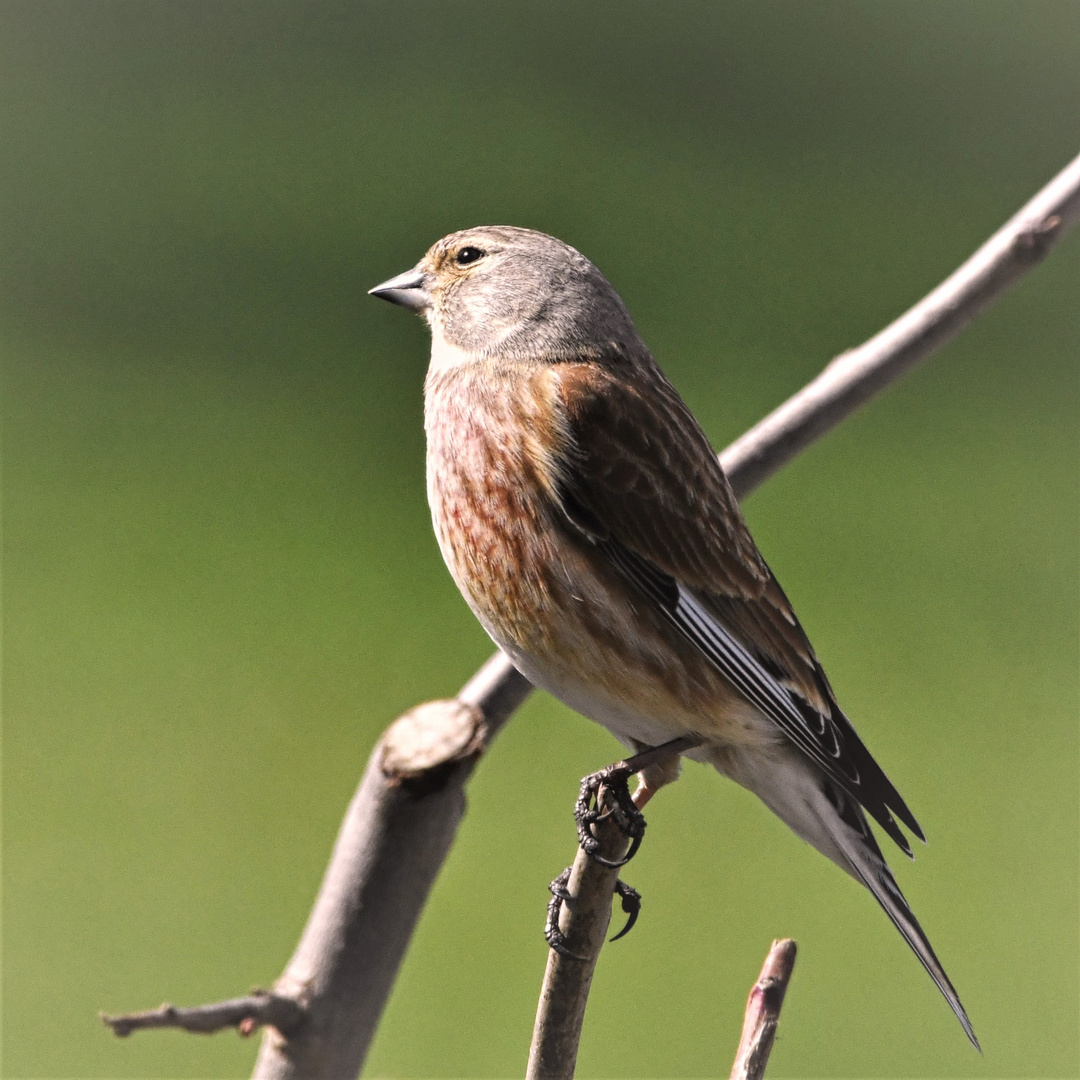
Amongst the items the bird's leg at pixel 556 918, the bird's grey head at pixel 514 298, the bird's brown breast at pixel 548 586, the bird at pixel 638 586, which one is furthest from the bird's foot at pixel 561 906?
the bird's grey head at pixel 514 298

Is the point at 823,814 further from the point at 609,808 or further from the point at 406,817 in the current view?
the point at 406,817

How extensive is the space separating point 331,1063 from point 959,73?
3.95 metres

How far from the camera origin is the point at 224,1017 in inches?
55.5

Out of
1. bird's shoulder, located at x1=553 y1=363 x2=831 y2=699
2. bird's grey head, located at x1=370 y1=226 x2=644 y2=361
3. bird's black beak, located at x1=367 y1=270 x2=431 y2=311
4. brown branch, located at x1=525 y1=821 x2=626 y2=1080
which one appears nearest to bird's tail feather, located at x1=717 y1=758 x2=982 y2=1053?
bird's shoulder, located at x1=553 y1=363 x2=831 y2=699

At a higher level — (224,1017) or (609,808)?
(609,808)

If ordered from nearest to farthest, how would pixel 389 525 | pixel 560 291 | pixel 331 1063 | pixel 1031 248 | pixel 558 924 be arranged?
pixel 558 924
pixel 331 1063
pixel 1031 248
pixel 560 291
pixel 389 525

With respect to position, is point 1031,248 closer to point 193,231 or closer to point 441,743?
point 441,743

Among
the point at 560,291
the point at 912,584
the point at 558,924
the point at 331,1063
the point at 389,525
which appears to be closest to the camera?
the point at 558,924

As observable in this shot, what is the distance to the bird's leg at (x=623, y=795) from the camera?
1.44 m

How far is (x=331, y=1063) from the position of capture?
61.6 inches

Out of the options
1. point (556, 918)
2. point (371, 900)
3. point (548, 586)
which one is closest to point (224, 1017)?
point (371, 900)

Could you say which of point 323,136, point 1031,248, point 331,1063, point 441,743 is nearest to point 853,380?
point 1031,248

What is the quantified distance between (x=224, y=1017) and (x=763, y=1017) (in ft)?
1.88

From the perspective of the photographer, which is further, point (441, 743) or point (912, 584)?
point (912, 584)
